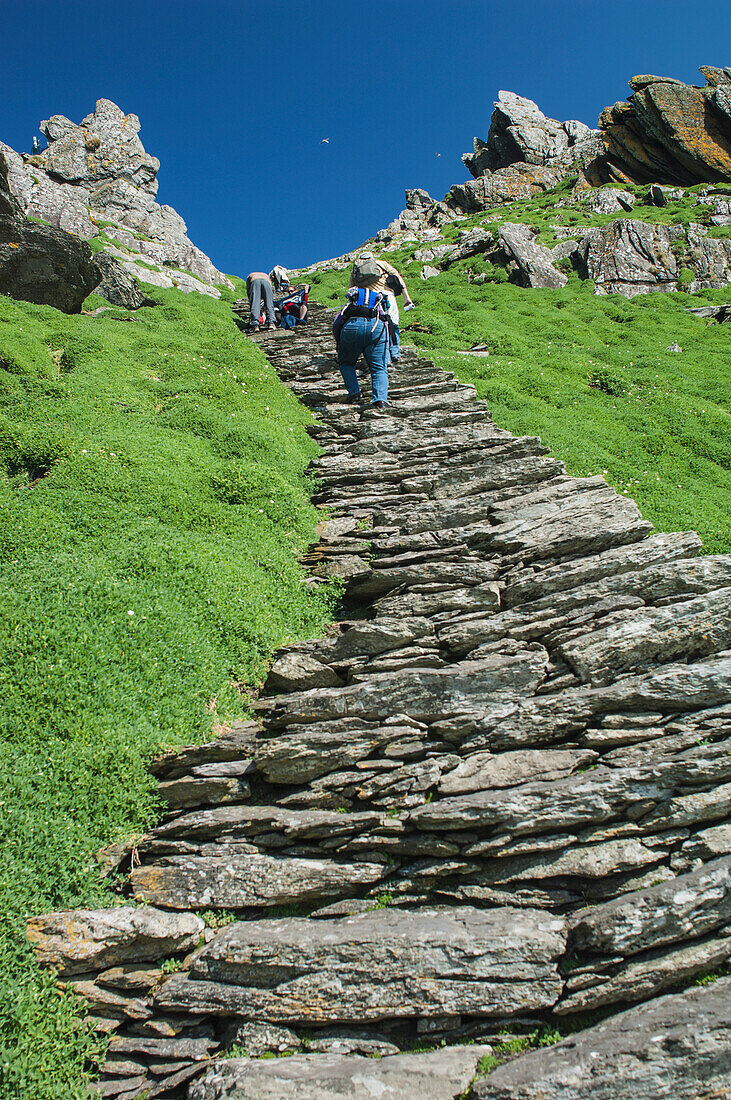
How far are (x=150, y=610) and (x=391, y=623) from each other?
355 centimetres

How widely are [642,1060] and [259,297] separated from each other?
26.6m

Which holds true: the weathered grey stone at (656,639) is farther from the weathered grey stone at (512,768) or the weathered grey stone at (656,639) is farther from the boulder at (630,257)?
the boulder at (630,257)

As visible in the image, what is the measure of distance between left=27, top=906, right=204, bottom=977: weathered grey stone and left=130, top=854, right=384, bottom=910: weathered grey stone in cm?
19

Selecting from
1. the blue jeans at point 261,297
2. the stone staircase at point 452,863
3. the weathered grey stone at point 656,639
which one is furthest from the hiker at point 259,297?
the weathered grey stone at point 656,639

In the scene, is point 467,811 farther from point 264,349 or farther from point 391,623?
point 264,349

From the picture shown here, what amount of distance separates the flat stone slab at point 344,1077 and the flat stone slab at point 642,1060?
28 centimetres

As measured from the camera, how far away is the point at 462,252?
3566 cm

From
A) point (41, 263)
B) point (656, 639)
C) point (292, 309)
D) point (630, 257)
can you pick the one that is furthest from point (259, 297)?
point (656, 639)

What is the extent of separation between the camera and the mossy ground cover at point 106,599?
18.1 ft

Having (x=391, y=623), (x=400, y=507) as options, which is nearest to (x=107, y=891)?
(x=391, y=623)

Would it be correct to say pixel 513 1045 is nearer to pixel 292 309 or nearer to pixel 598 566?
pixel 598 566

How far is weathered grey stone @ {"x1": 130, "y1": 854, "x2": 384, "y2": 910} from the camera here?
18.5 feet

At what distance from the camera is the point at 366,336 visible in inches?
588

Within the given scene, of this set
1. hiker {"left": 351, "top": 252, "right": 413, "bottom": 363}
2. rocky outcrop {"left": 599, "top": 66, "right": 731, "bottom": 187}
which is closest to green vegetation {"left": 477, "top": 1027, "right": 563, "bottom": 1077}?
hiker {"left": 351, "top": 252, "right": 413, "bottom": 363}
